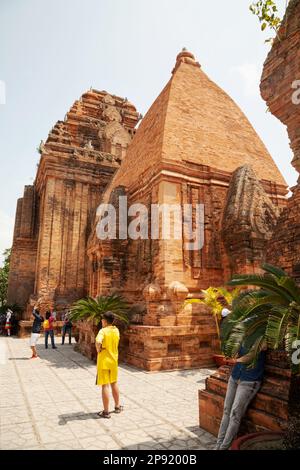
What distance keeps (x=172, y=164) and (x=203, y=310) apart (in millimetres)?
4788

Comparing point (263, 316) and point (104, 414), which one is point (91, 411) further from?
point (263, 316)

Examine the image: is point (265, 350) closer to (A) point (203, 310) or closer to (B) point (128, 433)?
(B) point (128, 433)

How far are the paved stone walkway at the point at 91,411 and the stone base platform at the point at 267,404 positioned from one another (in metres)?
0.31

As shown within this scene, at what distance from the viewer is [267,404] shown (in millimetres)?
3766

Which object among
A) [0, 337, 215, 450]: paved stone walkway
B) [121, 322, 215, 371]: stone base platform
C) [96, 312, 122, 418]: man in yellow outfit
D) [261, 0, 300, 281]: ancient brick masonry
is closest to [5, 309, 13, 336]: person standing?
[0, 337, 215, 450]: paved stone walkway

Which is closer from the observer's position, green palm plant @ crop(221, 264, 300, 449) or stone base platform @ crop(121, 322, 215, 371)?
green palm plant @ crop(221, 264, 300, 449)

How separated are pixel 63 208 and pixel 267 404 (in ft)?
57.8

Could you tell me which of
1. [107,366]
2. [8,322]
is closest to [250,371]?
[107,366]

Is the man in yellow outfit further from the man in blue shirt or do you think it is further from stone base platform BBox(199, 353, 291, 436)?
the man in blue shirt

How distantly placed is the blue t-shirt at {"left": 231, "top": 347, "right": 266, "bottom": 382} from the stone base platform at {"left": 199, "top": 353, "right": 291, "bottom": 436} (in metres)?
0.15

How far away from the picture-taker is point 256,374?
3906mm

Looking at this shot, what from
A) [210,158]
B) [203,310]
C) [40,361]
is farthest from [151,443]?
[210,158]

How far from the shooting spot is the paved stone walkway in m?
4.16

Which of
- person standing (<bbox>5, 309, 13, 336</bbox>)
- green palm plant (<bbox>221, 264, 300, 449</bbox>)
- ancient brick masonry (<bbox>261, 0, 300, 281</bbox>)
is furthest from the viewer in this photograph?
person standing (<bbox>5, 309, 13, 336</bbox>)
